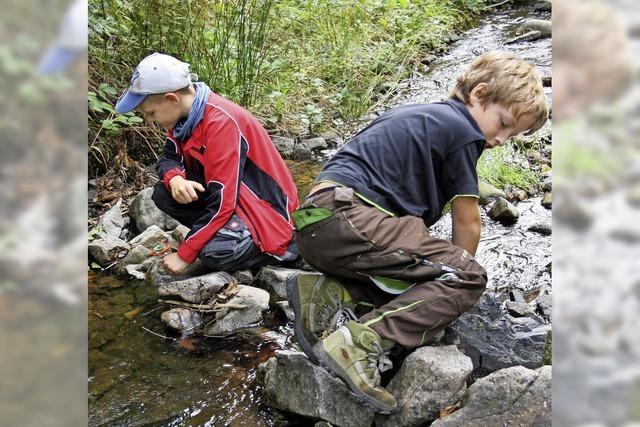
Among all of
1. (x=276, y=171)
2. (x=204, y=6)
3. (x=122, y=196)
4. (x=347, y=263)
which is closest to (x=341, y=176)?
(x=347, y=263)

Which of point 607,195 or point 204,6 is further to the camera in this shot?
point 204,6

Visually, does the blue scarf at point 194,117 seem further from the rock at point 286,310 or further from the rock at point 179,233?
the rock at point 286,310

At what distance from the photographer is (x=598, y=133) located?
18.0 inches

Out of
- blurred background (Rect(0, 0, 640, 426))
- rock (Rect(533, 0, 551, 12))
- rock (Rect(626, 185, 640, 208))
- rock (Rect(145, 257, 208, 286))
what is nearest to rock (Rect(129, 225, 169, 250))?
rock (Rect(145, 257, 208, 286))

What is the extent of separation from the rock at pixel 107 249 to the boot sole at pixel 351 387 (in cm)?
176

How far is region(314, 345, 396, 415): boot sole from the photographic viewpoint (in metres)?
1.99

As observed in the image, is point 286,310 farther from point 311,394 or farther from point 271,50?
point 271,50

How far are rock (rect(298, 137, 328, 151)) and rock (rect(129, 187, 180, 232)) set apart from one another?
1.62 metres

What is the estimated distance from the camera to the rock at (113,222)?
3.83 meters

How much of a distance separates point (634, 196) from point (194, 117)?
9.13 ft

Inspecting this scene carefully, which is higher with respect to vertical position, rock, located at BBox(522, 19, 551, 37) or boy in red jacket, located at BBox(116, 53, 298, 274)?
rock, located at BBox(522, 19, 551, 37)

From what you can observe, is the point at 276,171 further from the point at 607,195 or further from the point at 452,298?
the point at 607,195

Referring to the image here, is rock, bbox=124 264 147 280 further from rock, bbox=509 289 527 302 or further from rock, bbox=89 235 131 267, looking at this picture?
rock, bbox=509 289 527 302

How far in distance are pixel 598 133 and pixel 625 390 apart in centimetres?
18
